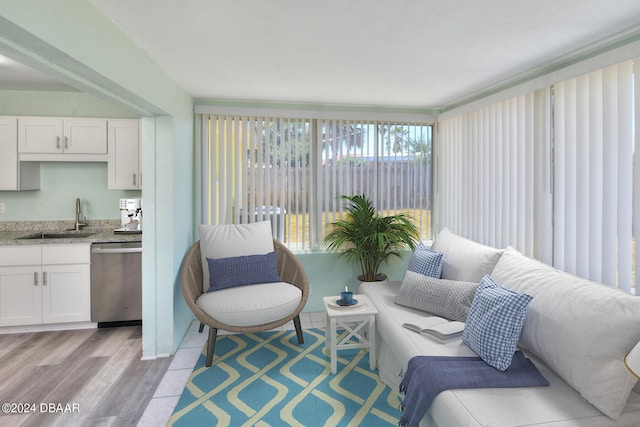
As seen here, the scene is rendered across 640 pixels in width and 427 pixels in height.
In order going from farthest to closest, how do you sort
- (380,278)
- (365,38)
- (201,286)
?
(380,278), (201,286), (365,38)

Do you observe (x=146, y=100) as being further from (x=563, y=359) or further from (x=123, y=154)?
(x=563, y=359)

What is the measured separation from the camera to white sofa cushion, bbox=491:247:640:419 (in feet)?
5.10

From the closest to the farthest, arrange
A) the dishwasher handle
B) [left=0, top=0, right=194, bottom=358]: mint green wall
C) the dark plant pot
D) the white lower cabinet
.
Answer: [left=0, top=0, right=194, bottom=358]: mint green wall
the white lower cabinet
the dishwasher handle
the dark plant pot

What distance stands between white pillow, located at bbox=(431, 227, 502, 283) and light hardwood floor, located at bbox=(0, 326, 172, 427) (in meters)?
2.50

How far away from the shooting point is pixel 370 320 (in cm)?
282

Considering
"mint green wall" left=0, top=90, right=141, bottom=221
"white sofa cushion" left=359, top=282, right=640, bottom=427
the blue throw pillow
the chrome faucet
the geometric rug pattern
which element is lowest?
the geometric rug pattern

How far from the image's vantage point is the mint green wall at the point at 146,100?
1489mm

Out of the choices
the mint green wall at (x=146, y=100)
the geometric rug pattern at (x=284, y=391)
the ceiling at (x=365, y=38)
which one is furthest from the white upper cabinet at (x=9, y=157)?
the geometric rug pattern at (x=284, y=391)

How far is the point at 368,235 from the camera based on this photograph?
3.80 m

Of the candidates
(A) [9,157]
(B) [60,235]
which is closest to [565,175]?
(B) [60,235]

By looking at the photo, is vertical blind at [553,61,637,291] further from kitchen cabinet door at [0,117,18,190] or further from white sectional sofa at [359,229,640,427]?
kitchen cabinet door at [0,117,18,190]

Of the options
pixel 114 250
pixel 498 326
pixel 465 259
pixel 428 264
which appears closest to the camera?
pixel 498 326

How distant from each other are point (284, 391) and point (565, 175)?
258 centimetres

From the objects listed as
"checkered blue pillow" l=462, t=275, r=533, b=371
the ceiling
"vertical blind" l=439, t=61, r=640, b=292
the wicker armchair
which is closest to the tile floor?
the wicker armchair
